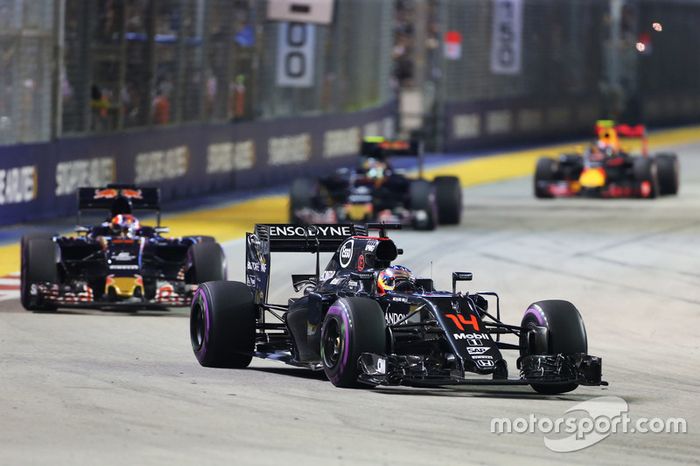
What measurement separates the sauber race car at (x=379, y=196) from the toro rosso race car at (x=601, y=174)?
6790 mm

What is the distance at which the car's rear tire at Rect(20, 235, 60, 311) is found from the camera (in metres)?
18.9

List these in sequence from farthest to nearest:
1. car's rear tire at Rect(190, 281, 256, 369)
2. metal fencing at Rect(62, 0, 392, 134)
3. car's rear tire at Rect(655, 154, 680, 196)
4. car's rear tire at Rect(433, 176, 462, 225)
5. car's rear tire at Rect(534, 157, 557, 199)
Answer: car's rear tire at Rect(655, 154, 680, 196), car's rear tire at Rect(534, 157, 557, 199), metal fencing at Rect(62, 0, 392, 134), car's rear tire at Rect(433, 176, 462, 225), car's rear tire at Rect(190, 281, 256, 369)

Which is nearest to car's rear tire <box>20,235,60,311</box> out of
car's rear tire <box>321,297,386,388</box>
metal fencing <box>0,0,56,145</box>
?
car's rear tire <box>321,297,386,388</box>

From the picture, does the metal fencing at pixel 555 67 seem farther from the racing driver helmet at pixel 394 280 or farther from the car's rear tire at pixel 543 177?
the racing driver helmet at pixel 394 280

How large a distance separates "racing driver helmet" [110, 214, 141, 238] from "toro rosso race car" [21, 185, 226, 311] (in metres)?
0.01

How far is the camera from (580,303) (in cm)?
2094

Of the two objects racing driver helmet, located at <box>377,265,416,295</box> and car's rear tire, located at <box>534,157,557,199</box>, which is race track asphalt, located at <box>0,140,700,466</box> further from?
car's rear tire, located at <box>534,157,557,199</box>

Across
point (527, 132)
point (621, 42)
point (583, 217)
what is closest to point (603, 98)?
point (621, 42)

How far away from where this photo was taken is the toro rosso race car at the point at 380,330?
44.3 feet

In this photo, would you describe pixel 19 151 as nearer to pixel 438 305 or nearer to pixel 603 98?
pixel 438 305

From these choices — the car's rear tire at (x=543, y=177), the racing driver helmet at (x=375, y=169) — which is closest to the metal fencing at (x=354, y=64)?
the racing driver helmet at (x=375, y=169)

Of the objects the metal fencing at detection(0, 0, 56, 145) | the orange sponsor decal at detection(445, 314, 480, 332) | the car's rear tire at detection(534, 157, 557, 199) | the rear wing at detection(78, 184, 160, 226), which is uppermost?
the metal fencing at detection(0, 0, 56, 145)
